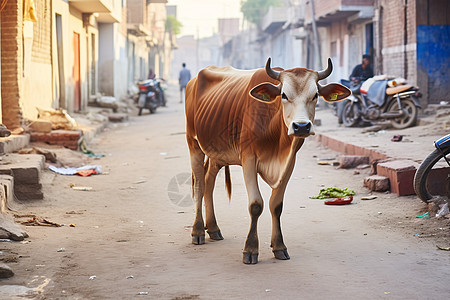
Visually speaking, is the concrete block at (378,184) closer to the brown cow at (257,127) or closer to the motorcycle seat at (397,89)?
the brown cow at (257,127)

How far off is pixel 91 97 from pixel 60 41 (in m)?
6.16

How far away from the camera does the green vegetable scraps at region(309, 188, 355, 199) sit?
26.5 ft

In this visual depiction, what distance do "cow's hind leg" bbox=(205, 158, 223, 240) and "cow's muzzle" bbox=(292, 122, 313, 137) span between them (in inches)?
66.5

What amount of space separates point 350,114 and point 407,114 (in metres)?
2.14

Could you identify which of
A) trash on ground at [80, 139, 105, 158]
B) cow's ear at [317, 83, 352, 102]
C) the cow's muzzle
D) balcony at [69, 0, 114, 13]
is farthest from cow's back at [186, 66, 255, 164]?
balcony at [69, 0, 114, 13]

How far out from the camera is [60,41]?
1592cm

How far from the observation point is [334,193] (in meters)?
8.15

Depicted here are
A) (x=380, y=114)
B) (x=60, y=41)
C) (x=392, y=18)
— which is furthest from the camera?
(x=392, y=18)

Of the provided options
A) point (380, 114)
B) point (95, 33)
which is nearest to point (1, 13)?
point (380, 114)

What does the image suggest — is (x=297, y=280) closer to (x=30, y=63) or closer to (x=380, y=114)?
(x=30, y=63)

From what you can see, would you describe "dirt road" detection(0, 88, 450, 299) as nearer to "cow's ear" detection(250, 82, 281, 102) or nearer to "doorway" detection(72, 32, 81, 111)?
"cow's ear" detection(250, 82, 281, 102)

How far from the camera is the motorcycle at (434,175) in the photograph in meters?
6.21

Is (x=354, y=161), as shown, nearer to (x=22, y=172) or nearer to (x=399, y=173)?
(x=399, y=173)

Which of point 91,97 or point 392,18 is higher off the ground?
point 392,18
